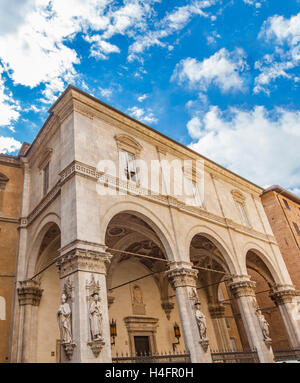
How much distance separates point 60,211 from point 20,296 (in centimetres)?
407

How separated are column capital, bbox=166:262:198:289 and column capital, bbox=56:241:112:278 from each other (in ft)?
10.8

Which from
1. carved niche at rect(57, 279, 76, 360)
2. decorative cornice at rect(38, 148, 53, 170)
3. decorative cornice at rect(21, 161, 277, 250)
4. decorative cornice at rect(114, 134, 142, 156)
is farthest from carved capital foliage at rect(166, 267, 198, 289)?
decorative cornice at rect(38, 148, 53, 170)

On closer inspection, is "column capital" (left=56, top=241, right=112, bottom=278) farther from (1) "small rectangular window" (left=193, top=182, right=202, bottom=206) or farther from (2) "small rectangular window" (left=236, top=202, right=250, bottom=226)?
(2) "small rectangular window" (left=236, top=202, right=250, bottom=226)

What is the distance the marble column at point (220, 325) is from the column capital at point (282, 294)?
3982 millimetres

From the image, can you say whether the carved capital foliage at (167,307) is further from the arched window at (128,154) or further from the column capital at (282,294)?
the arched window at (128,154)

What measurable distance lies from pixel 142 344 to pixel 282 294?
7971 millimetres

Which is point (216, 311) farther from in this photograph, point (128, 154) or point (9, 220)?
point (9, 220)

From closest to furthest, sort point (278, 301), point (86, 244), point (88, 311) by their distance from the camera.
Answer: point (88, 311)
point (86, 244)
point (278, 301)

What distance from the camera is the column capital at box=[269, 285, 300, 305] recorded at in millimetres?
17609

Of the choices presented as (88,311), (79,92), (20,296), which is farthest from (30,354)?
(79,92)

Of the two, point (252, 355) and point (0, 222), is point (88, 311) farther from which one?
point (252, 355)

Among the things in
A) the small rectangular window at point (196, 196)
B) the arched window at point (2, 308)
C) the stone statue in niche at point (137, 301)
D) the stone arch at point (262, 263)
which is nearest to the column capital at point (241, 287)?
the stone arch at point (262, 263)

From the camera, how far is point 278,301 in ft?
58.4

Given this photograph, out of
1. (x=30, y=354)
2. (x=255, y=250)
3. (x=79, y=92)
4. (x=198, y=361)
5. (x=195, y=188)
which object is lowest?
(x=198, y=361)
